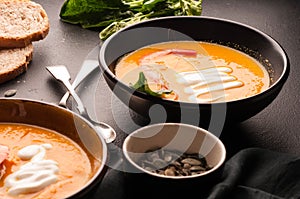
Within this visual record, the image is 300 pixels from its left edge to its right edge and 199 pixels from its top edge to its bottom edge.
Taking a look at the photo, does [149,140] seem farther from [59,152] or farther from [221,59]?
[221,59]

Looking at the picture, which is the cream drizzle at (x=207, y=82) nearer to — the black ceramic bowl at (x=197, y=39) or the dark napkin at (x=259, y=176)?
the black ceramic bowl at (x=197, y=39)

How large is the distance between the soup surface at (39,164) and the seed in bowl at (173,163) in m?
0.19

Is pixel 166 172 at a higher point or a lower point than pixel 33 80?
higher

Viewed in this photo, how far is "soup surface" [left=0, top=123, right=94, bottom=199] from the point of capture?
7.30 ft

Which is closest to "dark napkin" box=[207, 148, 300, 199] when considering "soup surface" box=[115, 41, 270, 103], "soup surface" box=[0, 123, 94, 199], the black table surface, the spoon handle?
the black table surface

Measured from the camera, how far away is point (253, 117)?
292 centimetres

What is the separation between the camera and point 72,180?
7.47ft

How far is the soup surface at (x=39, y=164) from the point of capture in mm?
2227

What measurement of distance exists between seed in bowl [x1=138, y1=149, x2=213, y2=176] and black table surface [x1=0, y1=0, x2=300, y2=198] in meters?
0.13

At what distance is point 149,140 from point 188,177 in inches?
10.0

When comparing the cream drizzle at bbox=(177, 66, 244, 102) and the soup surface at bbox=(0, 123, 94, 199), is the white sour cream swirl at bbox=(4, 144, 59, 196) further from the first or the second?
the cream drizzle at bbox=(177, 66, 244, 102)

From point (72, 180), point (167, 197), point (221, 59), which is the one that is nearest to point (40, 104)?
point (72, 180)

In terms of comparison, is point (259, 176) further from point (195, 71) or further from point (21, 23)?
point (21, 23)

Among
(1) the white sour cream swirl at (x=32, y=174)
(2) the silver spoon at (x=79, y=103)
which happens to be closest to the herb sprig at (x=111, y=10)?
(2) the silver spoon at (x=79, y=103)
